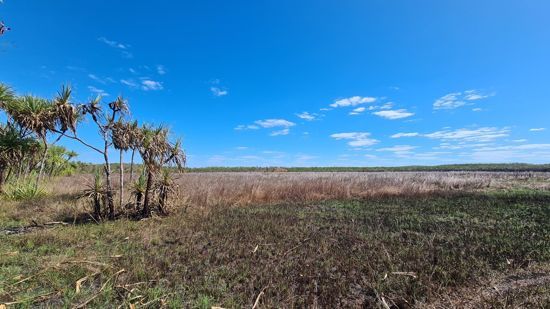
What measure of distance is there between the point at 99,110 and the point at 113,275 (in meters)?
6.03

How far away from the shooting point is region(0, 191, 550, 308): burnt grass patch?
3348 millimetres

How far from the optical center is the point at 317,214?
356 inches

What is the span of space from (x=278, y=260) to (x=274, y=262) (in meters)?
0.11

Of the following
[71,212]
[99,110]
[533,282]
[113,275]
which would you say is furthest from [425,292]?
[71,212]

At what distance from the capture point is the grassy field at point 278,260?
132 inches

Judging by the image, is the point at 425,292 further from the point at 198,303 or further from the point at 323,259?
the point at 198,303

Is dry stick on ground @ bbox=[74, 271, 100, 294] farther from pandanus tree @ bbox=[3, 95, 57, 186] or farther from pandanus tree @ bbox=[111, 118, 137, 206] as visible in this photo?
pandanus tree @ bbox=[3, 95, 57, 186]

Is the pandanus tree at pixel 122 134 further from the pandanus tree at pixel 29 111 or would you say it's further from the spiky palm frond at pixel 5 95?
the spiky palm frond at pixel 5 95

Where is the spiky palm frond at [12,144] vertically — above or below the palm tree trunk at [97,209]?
above

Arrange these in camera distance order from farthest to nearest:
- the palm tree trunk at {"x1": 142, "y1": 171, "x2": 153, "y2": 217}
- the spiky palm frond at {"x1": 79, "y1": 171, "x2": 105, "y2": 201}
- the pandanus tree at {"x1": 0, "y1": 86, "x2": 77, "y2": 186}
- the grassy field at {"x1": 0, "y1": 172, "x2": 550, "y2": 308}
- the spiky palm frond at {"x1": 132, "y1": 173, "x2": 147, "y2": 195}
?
the pandanus tree at {"x1": 0, "y1": 86, "x2": 77, "y2": 186}
the spiky palm frond at {"x1": 132, "y1": 173, "x2": 147, "y2": 195}
the palm tree trunk at {"x1": 142, "y1": 171, "x2": 153, "y2": 217}
the spiky palm frond at {"x1": 79, "y1": 171, "x2": 105, "y2": 201}
the grassy field at {"x1": 0, "y1": 172, "x2": 550, "y2": 308}

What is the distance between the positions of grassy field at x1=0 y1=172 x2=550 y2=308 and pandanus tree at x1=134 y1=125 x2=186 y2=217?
859mm

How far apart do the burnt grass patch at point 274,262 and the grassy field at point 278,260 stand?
2 cm

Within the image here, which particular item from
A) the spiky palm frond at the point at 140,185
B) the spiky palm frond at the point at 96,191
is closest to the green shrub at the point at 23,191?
the spiky palm frond at the point at 96,191

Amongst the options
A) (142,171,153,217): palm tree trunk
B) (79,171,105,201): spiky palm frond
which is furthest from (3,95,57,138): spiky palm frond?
(142,171,153,217): palm tree trunk
